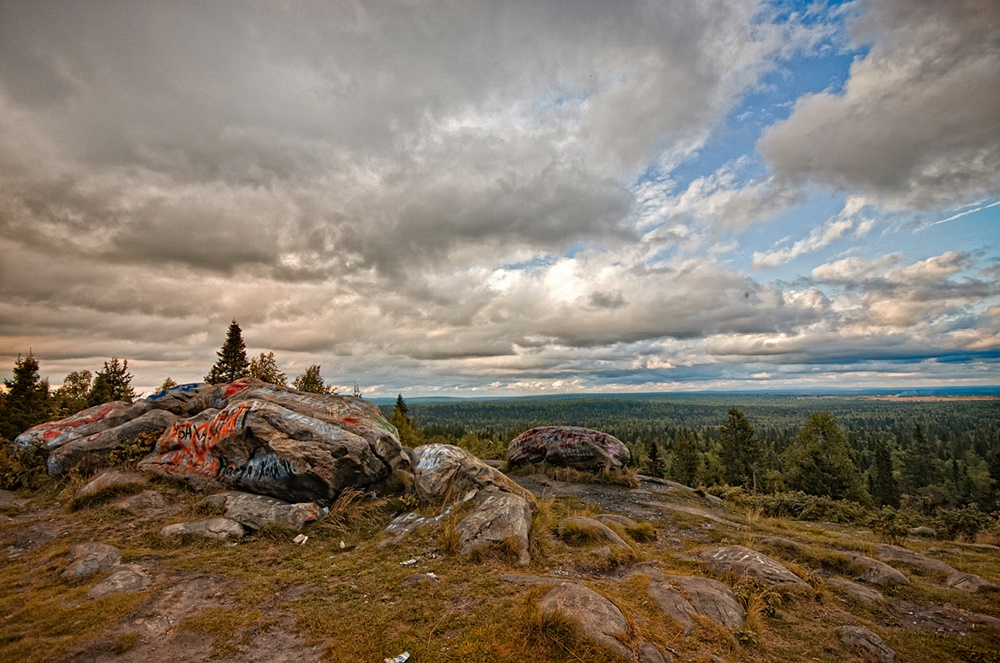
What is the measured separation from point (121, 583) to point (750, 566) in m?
11.9

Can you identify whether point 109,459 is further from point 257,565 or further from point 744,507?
point 744,507

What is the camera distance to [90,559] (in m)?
7.65

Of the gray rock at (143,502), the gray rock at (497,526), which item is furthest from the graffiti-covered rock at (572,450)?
the gray rock at (143,502)

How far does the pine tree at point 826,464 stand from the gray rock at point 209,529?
45759mm

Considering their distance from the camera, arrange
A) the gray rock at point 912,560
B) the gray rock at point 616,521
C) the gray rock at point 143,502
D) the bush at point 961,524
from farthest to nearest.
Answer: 1. the bush at point 961,524
2. the gray rock at point 616,521
3. the gray rock at point 143,502
4. the gray rock at point 912,560

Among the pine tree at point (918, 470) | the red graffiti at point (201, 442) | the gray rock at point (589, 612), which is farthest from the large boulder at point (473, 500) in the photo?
the pine tree at point (918, 470)

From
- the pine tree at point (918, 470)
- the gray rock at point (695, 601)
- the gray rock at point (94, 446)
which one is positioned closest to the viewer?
the gray rock at point (695, 601)

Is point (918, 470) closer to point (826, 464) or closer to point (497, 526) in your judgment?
point (826, 464)

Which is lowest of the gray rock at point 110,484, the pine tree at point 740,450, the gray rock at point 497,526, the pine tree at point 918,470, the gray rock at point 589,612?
the pine tree at point 918,470

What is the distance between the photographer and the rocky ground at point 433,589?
5.29 metres

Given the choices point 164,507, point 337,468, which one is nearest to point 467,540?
point 337,468

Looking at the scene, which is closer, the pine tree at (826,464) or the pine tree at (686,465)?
the pine tree at (826,464)

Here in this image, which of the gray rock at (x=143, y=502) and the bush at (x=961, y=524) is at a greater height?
the gray rock at (x=143, y=502)

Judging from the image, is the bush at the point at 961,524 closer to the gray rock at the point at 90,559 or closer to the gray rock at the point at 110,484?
the gray rock at the point at 90,559
